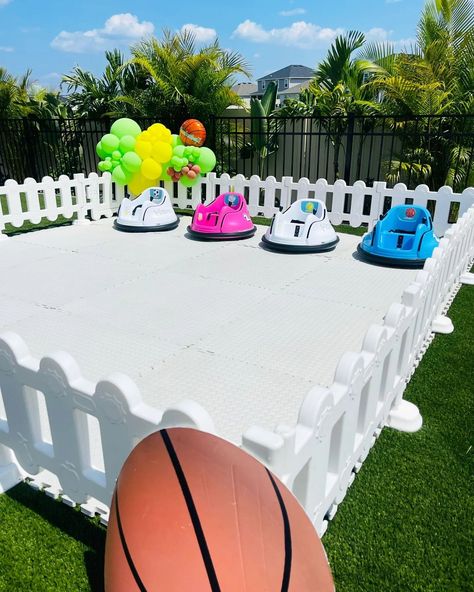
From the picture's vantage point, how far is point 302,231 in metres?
6.16

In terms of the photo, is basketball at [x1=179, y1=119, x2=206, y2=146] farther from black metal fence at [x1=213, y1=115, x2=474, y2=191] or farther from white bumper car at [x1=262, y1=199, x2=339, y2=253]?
white bumper car at [x1=262, y1=199, x2=339, y2=253]

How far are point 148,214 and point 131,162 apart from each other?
119 cm

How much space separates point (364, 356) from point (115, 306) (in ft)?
9.48

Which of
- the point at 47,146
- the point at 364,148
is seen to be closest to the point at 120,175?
the point at 364,148

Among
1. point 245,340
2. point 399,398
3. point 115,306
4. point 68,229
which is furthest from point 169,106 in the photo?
point 399,398

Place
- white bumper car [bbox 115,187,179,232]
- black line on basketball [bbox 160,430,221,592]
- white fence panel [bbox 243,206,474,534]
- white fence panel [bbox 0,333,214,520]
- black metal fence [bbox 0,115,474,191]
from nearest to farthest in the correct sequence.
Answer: black line on basketball [bbox 160,430,221,592], white fence panel [bbox 243,206,474,534], white fence panel [bbox 0,333,214,520], white bumper car [bbox 115,187,179,232], black metal fence [bbox 0,115,474,191]

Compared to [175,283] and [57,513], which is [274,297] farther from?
[57,513]

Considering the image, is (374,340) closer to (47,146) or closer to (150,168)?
(150,168)

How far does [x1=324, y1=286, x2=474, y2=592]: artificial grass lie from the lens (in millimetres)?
1844

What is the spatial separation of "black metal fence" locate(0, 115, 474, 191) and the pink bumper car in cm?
314

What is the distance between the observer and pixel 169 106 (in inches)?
422

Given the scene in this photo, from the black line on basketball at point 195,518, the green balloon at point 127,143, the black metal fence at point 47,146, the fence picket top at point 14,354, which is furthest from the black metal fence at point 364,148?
the black line on basketball at point 195,518

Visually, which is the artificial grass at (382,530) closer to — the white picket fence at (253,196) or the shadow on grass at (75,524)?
the shadow on grass at (75,524)

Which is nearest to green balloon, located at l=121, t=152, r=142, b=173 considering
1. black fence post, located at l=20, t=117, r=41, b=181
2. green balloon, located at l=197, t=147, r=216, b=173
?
green balloon, located at l=197, t=147, r=216, b=173
